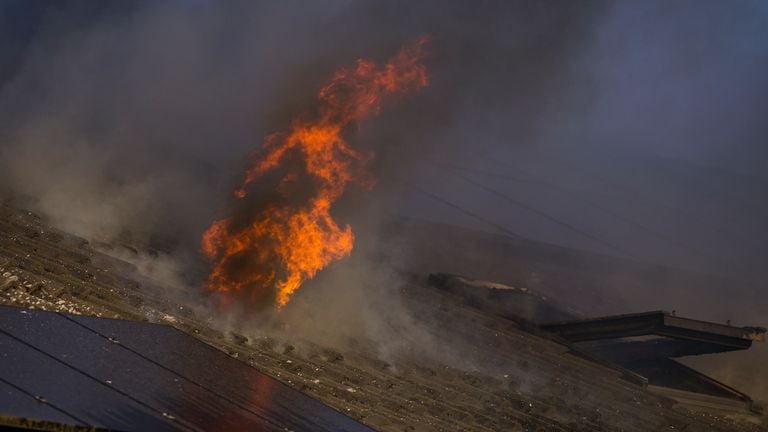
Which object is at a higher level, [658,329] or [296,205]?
[658,329]

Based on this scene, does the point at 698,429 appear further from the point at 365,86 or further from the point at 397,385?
the point at 365,86

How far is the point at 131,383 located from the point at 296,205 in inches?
146

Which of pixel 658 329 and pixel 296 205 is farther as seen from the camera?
pixel 658 329

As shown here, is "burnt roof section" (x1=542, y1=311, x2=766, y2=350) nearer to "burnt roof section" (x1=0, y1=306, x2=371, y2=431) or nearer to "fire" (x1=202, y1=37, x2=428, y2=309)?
"fire" (x1=202, y1=37, x2=428, y2=309)

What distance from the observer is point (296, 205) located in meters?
7.41

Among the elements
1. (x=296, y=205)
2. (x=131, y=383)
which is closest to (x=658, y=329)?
(x=296, y=205)

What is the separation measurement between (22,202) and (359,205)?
4.13m

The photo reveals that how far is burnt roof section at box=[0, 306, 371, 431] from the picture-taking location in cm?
334

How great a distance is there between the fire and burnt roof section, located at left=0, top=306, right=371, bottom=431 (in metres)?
1.95

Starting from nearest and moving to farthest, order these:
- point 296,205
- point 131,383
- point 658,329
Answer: point 131,383 < point 296,205 < point 658,329

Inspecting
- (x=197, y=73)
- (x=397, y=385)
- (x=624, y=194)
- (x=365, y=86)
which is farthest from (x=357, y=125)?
(x=624, y=194)

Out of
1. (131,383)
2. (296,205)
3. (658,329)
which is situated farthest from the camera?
(658,329)

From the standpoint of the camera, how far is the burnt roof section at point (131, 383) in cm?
334

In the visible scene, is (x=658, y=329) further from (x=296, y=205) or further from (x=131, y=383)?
(x=131, y=383)
